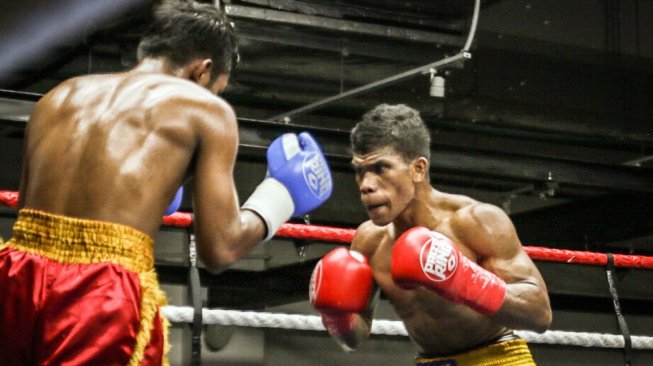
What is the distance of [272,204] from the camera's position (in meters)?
1.72

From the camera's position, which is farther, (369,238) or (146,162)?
(369,238)

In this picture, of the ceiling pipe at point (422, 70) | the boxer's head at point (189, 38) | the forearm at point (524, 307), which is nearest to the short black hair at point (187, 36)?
the boxer's head at point (189, 38)

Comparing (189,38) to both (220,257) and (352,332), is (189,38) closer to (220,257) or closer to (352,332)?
(220,257)

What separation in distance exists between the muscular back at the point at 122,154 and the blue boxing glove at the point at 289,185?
0.53ft

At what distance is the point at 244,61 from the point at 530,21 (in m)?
2.07

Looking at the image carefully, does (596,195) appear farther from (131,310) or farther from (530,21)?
(131,310)

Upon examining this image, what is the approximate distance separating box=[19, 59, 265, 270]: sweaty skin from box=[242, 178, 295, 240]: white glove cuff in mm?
50

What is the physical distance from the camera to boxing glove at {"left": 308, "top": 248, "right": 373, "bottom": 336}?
2207mm

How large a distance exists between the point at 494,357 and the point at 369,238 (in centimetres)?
46

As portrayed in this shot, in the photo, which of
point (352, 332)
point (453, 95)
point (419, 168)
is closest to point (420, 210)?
point (419, 168)

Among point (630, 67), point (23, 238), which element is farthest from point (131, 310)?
point (630, 67)

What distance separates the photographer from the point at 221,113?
1627 millimetres

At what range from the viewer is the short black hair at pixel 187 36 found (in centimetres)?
173

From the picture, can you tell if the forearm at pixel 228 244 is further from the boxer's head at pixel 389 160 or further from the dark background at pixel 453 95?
the dark background at pixel 453 95
